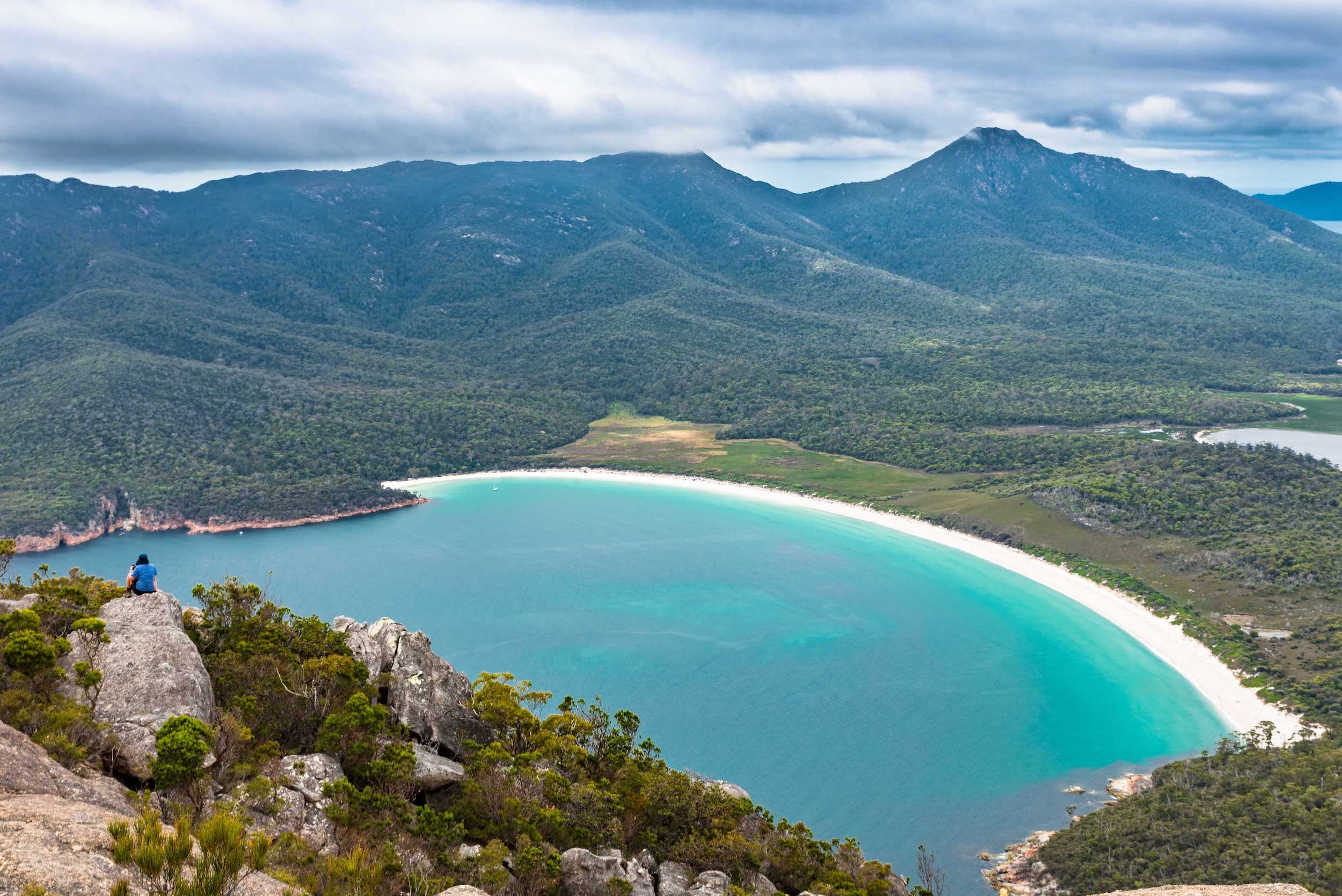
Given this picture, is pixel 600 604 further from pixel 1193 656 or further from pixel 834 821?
pixel 1193 656

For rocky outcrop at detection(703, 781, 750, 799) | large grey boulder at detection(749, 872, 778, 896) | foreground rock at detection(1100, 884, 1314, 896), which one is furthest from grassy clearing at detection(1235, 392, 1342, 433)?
large grey boulder at detection(749, 872, 778, 896)

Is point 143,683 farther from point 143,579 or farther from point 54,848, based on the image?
point 54,848

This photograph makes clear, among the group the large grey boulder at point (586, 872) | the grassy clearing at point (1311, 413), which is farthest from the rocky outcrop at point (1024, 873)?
the grassy clearing at point (1311, 413)

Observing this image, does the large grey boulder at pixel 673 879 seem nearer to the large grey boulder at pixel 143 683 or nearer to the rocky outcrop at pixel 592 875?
the rocky outcrop at pixel 592 875

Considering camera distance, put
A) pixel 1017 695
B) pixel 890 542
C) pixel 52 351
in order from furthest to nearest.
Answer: pixel 52 351 < pixel 890 542 < pixel 1017 695

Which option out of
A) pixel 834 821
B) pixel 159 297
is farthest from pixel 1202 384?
pixel 159 297

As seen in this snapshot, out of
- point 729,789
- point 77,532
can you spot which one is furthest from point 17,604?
point 77,532

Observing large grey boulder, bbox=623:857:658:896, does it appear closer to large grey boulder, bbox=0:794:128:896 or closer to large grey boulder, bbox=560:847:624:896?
large grey boulder, bbox=560:847:624:896
